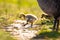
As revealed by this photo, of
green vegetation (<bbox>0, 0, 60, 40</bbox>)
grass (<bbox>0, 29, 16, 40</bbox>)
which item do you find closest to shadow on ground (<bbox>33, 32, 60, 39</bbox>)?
green vegetation (<bbox>0, 0, 60, 40</bbox>)

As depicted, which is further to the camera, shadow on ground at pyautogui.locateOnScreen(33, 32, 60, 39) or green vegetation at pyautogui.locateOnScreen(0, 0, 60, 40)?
green vegetation at pyautogui.locateOnScreen(0, 0, 60, 40)

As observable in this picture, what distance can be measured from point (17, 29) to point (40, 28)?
869mm

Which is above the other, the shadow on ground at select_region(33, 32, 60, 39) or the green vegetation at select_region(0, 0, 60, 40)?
the green vegetation at select_region(0, 0, 60, 40)

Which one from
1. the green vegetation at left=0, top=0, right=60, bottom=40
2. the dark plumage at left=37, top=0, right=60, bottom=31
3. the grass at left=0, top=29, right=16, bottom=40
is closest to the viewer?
the grass at left=0, top=29, right=16, bottom=40

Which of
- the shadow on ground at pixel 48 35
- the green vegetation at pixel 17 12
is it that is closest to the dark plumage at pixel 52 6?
the shadow on ground at pixel 48 35

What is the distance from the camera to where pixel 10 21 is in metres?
10.2

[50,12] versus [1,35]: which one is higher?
[50,12]

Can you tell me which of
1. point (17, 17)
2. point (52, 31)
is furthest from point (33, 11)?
point (52, 31)

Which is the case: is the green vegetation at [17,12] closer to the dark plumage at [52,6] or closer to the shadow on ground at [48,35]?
the shadow on ground at [48,35]

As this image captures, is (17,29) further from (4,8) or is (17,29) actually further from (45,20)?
(4,8)

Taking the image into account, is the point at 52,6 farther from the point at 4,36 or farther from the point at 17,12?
the point at 17,12

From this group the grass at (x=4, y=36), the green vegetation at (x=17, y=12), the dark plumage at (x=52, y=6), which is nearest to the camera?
the grass at (x=4, y=36)

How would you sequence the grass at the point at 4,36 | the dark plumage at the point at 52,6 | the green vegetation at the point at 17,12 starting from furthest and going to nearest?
the green vegetation at the point at 17,12, the dark plumage at the point at 52,6, the grass at the point at 4,36

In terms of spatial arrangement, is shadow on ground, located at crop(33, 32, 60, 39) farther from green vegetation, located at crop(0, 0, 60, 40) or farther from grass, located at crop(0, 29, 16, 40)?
grass, located at crop(0, 29, 16, 40)
